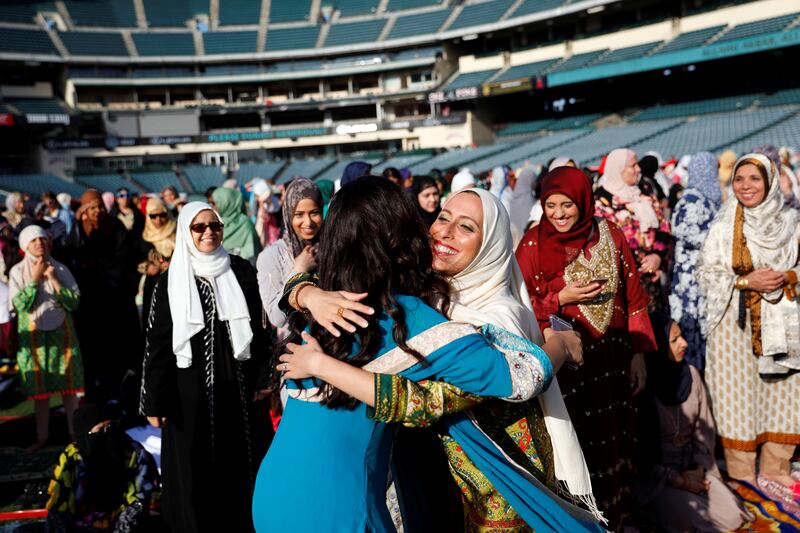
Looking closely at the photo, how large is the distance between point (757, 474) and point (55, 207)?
36.5 feet

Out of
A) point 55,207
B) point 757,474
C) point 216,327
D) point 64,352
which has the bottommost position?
point 757,474

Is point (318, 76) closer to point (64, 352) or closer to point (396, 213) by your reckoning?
point (64, 352)

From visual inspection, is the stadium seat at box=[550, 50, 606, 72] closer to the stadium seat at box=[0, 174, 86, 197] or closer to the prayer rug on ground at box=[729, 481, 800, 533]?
the stadium seat at box=[0, 174, 86, 197]

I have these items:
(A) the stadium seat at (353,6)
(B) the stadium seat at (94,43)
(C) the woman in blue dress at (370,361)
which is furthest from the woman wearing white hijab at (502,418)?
(A) the stadium seat at (353,6)

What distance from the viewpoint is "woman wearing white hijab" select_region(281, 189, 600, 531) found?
1.80 m

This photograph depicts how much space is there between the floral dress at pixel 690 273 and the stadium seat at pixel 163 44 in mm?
40534

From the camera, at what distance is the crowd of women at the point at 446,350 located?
157 cm

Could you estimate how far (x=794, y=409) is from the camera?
12.9ft

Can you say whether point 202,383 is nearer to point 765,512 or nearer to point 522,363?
point 522,363

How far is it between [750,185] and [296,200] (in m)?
2.52

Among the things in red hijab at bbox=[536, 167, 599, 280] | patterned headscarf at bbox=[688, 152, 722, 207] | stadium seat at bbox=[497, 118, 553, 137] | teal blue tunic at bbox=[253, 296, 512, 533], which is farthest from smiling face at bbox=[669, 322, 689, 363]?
stadium seat at bbox=[497, 118, 553, 137]

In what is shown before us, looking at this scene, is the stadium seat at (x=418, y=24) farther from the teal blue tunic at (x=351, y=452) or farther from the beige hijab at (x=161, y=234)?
the teal blue tunic at (x=351, y=452)

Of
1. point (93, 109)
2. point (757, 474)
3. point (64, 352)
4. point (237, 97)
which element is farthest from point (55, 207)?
point (237, 97)

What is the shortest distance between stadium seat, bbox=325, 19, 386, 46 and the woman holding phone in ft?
127
